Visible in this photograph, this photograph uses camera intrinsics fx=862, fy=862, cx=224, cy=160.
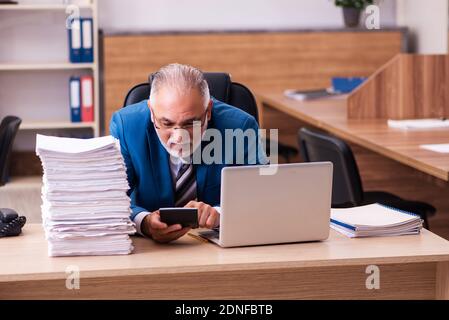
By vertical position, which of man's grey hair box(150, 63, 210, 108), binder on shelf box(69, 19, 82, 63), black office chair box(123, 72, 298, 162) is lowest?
black office chair box(123, 72, 298, 162)

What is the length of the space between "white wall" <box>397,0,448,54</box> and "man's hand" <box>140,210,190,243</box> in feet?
13.8

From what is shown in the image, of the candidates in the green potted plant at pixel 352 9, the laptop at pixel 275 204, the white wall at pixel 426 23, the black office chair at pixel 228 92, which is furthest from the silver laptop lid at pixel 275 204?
the green potted plant at pixel 352 9

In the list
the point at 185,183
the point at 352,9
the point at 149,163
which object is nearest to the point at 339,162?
the point at 185,183

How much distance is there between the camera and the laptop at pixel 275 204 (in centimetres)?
210

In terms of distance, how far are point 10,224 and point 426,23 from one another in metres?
4.59

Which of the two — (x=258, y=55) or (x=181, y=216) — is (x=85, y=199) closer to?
(x=181, y=216)

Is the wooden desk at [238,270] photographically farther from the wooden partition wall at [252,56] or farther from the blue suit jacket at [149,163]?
the wooden partition wall at [252,56]

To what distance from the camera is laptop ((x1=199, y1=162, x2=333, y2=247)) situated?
6.88ft

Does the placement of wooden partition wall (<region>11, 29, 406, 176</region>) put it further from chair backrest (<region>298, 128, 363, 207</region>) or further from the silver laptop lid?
the silver laptop lid

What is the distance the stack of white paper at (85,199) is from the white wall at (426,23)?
14.2 ft

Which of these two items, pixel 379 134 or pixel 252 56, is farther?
pixel 252 56

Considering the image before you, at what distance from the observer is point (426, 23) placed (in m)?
6.27

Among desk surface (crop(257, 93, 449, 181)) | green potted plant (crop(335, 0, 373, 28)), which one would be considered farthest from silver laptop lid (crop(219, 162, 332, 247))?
green potted plant (crop(335, 0, 373, 28))
